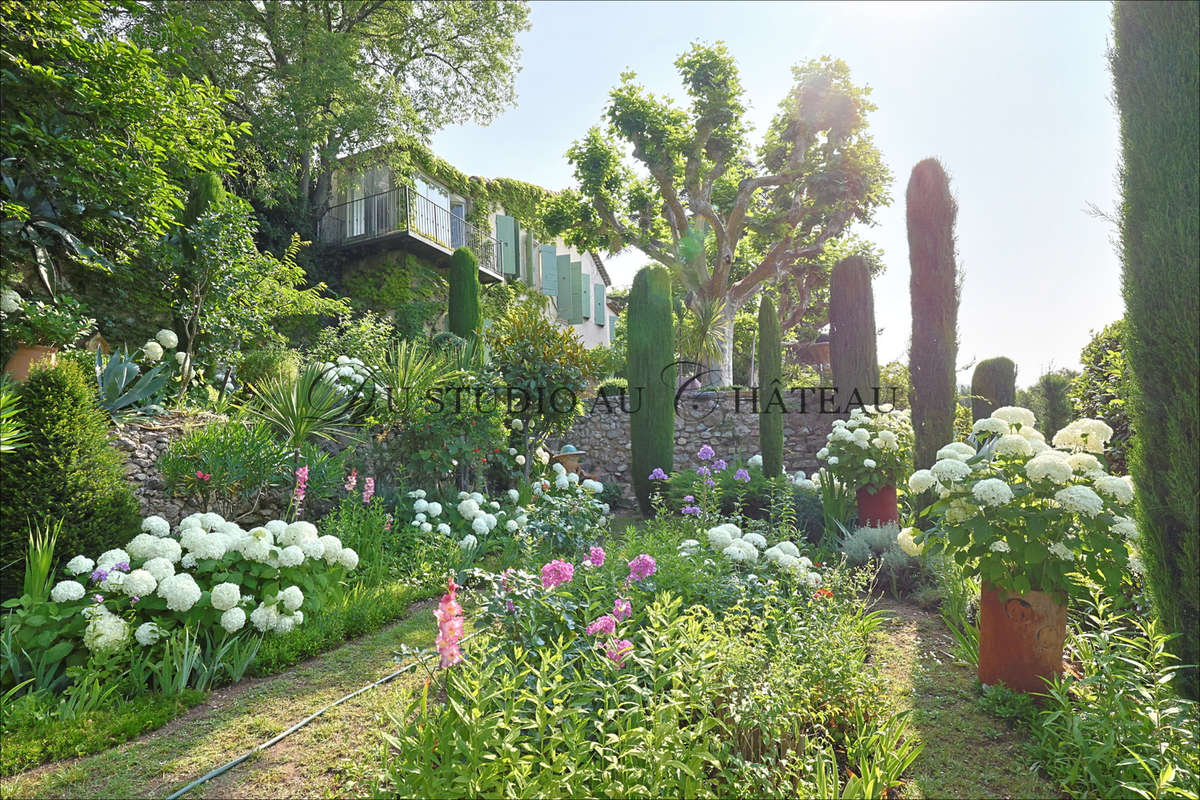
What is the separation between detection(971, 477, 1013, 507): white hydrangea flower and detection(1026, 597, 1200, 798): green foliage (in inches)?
24.0

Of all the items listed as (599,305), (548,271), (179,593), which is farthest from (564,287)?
(179,593)

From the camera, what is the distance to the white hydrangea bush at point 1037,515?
7.82 feet

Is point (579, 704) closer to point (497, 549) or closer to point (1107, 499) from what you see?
point (1107, 499)

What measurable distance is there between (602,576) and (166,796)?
1.84 metres

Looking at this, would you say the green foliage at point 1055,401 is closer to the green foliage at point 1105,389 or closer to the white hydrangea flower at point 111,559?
the green foliage at point 1105,389

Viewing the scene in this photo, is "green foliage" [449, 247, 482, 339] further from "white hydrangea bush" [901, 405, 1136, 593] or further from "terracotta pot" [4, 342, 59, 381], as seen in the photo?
"white hydrangea bush" [901, 405, 1136, 593]

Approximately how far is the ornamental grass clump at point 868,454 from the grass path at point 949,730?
2120 mm

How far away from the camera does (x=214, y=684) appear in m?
2.85

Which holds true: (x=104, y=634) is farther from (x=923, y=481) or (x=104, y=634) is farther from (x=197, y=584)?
(x=923, y=481)

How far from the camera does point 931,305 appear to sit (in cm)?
617

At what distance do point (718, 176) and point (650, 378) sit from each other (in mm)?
7869

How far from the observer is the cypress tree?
27.0 ft

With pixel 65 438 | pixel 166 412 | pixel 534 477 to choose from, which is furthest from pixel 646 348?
pixel 65 438

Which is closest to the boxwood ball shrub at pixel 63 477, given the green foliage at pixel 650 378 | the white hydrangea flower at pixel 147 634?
the white hydrangea flower at pixel 147 634
